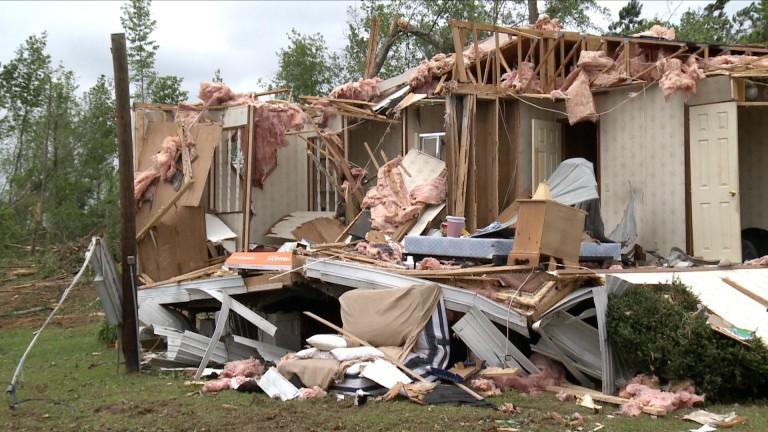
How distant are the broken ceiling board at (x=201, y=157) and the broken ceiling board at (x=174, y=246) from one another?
0.25 metres

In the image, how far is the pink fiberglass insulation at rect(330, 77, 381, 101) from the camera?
1664 centimetres

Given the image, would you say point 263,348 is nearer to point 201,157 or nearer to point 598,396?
point 201,157

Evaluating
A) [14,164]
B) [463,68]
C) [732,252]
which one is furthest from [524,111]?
[14,164]

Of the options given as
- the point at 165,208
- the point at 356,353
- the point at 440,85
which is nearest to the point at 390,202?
the point at 440,85

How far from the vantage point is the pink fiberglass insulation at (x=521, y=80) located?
46.9ft

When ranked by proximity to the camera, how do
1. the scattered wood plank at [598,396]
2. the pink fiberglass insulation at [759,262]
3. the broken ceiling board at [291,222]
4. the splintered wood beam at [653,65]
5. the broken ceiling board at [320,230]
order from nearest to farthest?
the scattered wood plank at [598,396] → the pink fiberglass insulation at [759,262] → the splintered wood beam at [653,65] → the broken ceiling board at [320,230] → the broken ceiling board at [291,222]

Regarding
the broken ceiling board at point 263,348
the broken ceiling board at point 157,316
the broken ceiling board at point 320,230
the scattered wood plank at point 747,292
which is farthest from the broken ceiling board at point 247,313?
the scattered wood plank at point 747,292

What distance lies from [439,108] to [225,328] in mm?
5992

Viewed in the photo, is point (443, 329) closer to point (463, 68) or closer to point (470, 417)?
point (470, 417)

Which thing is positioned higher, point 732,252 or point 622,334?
point 732,252

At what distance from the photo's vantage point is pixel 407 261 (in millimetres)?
11781

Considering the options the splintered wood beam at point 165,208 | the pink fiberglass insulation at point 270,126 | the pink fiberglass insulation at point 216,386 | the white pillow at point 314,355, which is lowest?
the pink fiberglass insulation at point 216,386

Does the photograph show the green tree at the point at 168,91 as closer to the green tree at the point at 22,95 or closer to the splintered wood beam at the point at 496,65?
the green tree at the point at 22,95

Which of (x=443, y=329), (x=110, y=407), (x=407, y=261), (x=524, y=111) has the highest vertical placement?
(x=524, y=111)
